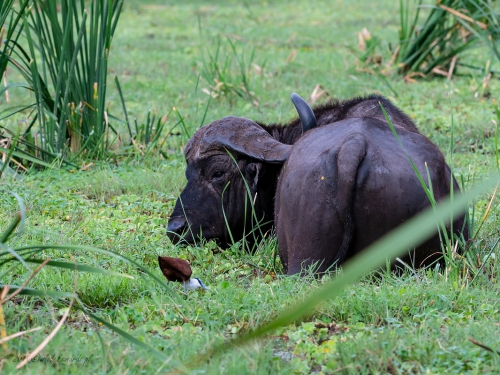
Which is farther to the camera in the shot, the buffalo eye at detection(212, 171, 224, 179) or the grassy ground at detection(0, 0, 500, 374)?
the buffalo eye at detection(212, 171, 224, 179)

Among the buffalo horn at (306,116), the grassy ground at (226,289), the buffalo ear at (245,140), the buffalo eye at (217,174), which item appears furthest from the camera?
the buffalo eye at (217,174)

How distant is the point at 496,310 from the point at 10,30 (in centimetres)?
385

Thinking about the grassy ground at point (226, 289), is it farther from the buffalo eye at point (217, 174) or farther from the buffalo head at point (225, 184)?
the buffalo eye at point (217, 174)

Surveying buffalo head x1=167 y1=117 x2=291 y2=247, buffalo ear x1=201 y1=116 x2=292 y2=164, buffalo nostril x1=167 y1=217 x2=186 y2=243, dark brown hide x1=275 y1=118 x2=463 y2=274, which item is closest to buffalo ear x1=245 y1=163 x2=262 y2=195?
buffalo head x1=167 y1=117 x2=291 y2=247

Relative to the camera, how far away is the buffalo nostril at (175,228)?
4.80 metres

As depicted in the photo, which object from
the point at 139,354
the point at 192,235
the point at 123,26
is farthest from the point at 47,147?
the point at 123,26

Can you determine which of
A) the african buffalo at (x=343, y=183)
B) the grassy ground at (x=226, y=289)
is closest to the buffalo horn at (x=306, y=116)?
the african buffalo at (x=343, y=183)

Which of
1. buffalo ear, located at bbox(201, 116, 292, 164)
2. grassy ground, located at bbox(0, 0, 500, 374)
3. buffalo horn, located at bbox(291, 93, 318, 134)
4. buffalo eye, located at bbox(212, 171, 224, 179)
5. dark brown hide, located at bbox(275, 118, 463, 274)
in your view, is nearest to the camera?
grassy ground, located at bbox(0, 0, 500, 374)

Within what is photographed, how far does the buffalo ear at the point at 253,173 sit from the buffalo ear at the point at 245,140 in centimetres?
13

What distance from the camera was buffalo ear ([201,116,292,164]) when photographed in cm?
463

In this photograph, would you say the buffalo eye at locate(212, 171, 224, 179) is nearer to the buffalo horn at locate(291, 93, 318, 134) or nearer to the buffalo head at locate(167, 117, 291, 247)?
the buffalo head at locate(167, 117, 291, 247)

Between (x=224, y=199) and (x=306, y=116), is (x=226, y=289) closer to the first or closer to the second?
(x=224, y=199)

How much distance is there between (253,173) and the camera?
4848 mm

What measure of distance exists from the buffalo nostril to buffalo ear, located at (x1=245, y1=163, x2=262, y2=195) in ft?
1.62
